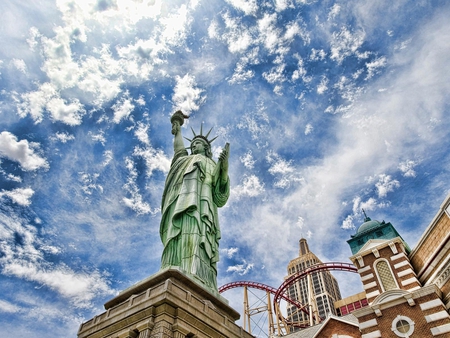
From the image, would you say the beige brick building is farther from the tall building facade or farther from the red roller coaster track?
the tall building facade

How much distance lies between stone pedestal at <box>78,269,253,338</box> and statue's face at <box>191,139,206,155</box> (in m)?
14.8

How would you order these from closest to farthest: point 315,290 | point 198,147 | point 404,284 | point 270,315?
point 404,284, point 198,147, point 270,315, point 315,290

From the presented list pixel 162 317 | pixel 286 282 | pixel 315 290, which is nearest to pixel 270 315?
pixel 286 282

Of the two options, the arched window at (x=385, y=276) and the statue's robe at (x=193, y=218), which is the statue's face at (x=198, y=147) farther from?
the arched window at (x=385, y=276)

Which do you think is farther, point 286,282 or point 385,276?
point 286,282

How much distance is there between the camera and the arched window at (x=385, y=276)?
16.6m

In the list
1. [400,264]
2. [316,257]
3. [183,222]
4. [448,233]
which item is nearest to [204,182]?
[183,222]

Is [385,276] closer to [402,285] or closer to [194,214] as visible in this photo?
[402,285]

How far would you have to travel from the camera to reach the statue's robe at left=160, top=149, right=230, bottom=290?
18.6 meters

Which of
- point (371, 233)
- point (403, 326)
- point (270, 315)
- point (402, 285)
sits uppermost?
point (270, 315)

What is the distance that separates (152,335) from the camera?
11.3 metres

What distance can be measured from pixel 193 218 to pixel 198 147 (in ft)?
30.6

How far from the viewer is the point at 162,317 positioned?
11625mm

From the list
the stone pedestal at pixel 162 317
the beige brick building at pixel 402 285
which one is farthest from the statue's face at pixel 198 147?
the stone pedestal at pixel 162 317
